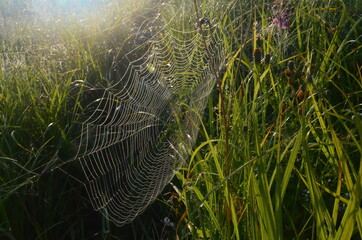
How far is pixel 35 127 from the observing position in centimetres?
Result: 259

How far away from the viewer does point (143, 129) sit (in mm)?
2986

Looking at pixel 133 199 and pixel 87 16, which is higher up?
pixel 87 16

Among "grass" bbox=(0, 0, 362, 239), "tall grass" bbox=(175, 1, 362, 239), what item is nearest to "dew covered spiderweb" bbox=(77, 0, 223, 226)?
"grass" bbox=(0, 0, 362, 239)

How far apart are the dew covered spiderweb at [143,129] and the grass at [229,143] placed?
75 millimetres

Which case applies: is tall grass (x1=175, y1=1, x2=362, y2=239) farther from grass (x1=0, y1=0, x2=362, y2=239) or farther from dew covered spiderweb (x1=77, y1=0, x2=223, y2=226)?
dew covered spiderweb (x1=77, y1=0, x2=223, y2=226)

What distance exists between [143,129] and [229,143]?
118 cm

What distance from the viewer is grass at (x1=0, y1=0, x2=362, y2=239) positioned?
1.65 m

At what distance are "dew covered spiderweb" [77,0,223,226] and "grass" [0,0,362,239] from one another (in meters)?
0.08

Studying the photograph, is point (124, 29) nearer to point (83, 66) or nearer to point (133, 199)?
point (83, 66)

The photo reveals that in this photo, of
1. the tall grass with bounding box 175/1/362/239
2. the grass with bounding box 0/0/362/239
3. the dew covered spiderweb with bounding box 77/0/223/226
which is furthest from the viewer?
the dew covered spiderweb with bounding box 77/0/223/226

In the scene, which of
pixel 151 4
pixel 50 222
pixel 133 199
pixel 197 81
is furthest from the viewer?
pixel 151 4

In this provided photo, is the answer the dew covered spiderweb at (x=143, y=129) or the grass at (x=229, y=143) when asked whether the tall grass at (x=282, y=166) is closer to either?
the grass at (x=229, y=143)

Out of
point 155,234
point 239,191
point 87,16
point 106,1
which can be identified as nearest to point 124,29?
point 87,16

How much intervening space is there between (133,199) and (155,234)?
0.69ft
